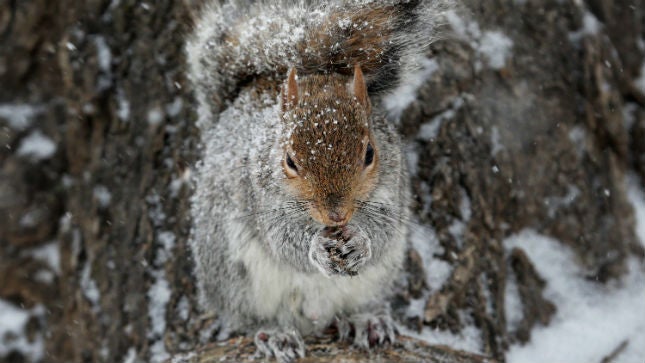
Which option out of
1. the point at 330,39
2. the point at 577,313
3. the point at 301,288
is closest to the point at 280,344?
the point at 301,288

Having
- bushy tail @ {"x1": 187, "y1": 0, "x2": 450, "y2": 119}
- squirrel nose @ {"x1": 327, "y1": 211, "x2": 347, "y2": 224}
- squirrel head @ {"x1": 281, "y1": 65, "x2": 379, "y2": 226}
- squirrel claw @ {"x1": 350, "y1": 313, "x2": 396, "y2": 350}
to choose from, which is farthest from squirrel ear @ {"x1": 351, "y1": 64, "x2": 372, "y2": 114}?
squirrel claw @ {"x1": 350, "y1": 313, "x2": 396, "y2": 350}

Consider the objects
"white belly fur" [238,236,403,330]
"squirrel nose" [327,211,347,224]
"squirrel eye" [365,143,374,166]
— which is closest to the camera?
"squirrel nose" [327,211,347,224]

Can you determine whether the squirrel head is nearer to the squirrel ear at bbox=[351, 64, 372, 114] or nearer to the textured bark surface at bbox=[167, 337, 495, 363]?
the squirrel ear at bbox=[351, 64, 372, 114]

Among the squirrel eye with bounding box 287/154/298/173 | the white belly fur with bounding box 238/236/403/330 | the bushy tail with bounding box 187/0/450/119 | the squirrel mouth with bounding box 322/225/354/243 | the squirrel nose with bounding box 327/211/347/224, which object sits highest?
the bushy tail with bounding box 187/0/450/119

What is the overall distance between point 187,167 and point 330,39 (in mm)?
860

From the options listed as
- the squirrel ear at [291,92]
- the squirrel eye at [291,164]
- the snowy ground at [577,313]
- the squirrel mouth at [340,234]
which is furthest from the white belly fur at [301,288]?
the squirrel ear at [291,92]

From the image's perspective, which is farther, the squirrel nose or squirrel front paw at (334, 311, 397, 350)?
squirrel front paw at (334, 311, 397, 350)

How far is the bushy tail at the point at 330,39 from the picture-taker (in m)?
2.04

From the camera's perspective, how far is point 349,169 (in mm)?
1756

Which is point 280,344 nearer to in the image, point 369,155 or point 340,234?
point 340,234

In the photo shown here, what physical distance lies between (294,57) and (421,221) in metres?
0.86

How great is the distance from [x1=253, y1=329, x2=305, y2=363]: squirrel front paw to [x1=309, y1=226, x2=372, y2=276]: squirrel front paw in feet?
1.10

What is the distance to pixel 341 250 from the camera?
1920 millimetres

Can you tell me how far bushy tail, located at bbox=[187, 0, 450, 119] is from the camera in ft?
6.69
